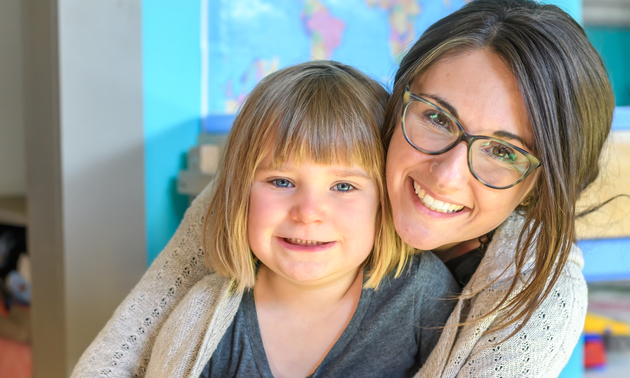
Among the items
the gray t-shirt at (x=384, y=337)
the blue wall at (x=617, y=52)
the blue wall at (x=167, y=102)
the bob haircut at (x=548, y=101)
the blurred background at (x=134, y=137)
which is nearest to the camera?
the bob haircut at (x=548, y=101)

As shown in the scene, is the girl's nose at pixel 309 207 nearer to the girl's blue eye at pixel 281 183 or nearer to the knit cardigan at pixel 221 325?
the girl's blue eye at pixel 281 183

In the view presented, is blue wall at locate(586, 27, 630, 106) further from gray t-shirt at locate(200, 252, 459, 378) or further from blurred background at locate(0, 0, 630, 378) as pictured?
gray t-shirt at locate(200, 252, 459, 378)

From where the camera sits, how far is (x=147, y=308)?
1.10 m

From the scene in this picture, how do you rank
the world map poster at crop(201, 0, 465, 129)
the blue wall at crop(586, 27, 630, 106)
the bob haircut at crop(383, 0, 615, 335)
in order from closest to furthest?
the bob haircut at crop(383, 0, 615, 335), the world map poster at crop(201, 0, 465, 129), the blue wall at crop(586, 27, 630, 106)

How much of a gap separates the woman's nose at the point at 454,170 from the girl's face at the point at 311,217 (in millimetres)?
172

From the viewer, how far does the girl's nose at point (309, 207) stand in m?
0.91

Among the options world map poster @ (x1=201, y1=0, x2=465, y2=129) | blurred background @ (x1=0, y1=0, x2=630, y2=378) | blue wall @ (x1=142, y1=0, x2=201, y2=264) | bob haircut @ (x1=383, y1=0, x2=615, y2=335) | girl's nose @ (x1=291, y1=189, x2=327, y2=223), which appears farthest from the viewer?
world map poster @ (x1=201, y1=0, x2=465, y2=129)

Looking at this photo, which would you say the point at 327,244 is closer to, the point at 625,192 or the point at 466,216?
the point at 466,216

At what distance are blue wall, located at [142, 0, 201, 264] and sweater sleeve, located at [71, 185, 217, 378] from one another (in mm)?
557

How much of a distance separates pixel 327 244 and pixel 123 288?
3.09 feet

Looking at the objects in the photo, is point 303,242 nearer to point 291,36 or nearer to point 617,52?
point 291,36

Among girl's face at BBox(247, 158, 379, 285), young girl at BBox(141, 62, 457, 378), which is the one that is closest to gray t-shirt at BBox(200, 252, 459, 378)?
young girl at BBox(141, 62, 457, 378)

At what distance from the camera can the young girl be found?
940 mm

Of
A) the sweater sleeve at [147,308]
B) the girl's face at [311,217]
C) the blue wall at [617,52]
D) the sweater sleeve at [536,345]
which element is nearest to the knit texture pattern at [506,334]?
the sweater sleeve at [536,345]
